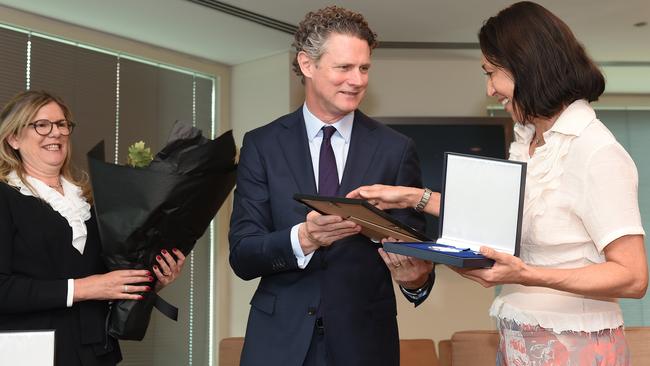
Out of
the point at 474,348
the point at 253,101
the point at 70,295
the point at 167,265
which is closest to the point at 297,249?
the point at 167,265

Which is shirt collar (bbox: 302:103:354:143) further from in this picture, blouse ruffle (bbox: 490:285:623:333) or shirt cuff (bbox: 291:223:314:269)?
blouse ruffle (bbox: 490:285:623:333)

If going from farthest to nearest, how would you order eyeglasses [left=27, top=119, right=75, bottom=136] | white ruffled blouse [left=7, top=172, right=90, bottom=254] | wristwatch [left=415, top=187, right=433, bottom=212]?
1. eyeglasses [left=27, top=119, right=75, bottom=136]
2. white ruffled blouse [left=7, top=172, right=90, bottom=254]
3. wristwatch [left=415, top=187, right=433, bottom=212]

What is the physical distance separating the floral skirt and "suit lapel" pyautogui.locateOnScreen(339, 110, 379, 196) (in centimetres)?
57

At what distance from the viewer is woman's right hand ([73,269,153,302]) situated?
247cm

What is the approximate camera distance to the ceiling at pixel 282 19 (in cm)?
491

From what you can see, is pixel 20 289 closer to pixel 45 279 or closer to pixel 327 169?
pixel 45 279

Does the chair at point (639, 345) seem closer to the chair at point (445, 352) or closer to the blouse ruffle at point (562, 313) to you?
the chair at point (445, 352)

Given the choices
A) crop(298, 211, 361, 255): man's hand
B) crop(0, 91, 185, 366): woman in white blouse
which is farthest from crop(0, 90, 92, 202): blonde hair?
crop(298, 211, 361, 255): man's hand

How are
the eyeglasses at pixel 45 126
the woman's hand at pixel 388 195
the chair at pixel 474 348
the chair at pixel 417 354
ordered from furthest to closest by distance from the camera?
the chair at pixel 417 354 < the chair at pixel 474 348 < the eyeglasses at pixel 45 126 < the woman's hand at pixel 388 195

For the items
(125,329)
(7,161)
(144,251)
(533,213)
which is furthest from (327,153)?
(7,161)

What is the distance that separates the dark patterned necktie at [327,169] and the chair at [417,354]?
5.03 feet

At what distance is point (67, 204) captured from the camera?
2.69m

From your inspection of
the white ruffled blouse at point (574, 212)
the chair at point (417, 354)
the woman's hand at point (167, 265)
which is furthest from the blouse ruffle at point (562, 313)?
the chair at point (417, 354)

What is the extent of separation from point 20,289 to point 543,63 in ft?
5.74
